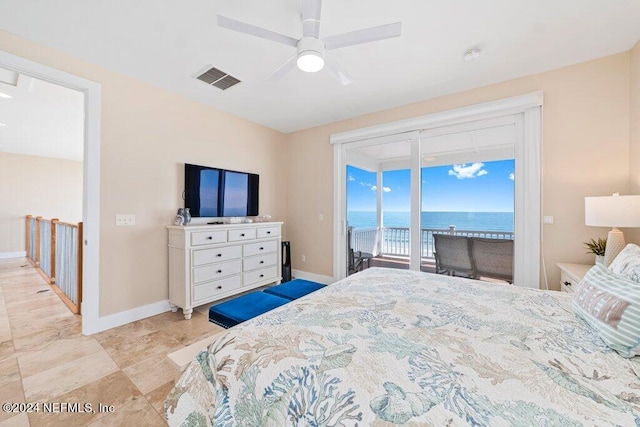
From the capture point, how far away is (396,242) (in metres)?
3.69

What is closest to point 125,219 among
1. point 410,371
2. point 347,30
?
point 347,30

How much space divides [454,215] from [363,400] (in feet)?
10.1

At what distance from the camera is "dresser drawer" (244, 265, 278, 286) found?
346 cm

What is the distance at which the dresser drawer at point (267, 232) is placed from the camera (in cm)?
365

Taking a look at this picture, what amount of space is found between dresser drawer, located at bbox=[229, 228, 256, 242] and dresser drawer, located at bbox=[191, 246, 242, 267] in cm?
12

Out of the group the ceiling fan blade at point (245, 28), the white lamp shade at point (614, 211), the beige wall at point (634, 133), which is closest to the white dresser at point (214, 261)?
the ceiling fan blade at point (245, 28)

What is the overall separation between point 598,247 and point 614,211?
53cm

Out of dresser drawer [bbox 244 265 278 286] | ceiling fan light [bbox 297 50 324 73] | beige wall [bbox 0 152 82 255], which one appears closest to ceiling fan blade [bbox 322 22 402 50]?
ceiling fan light [bbox 297 50 324 73]

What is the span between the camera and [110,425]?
1415 mm

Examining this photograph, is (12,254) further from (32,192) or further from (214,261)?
(214,261)

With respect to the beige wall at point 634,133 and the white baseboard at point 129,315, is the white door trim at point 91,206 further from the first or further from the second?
the beige wall at point 634,133

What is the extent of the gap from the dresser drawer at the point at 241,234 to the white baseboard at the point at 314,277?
130 cm

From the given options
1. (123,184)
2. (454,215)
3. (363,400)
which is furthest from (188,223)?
(454,215)

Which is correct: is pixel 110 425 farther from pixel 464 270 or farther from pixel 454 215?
pixel 454 215
